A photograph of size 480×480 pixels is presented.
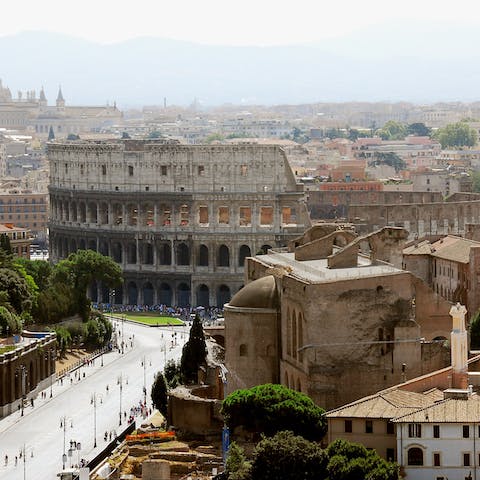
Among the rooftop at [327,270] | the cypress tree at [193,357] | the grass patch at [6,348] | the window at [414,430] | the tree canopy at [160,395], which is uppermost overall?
the rooftop at [327,270]

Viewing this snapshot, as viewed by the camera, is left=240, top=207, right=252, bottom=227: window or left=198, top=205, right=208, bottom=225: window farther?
left=198, top=205, right=208, bottom=225: window

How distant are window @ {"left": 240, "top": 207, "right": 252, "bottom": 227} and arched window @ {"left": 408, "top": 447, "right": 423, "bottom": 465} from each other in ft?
286

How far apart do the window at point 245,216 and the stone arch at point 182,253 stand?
4.96 meters

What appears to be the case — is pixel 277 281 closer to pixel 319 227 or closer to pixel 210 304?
pixel 319 227

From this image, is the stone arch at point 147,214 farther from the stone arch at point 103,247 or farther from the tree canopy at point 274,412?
the tree canopy at point 274,412

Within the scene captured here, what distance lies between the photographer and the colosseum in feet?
490

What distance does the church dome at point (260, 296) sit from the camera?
8044 centimetres

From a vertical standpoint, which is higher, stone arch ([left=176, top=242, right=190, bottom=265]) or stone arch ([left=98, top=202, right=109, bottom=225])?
stone arch ([left=98, top=202, right=109, bottom=225])

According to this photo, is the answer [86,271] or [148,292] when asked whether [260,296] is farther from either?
[148,292]

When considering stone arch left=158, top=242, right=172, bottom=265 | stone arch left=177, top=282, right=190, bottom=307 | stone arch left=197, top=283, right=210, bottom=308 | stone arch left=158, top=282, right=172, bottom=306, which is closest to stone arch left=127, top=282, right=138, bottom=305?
stone arch left=158, top=282, right=172, bottom=306

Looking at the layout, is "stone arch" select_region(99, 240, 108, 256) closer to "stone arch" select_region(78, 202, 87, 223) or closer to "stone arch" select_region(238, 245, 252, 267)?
"stone arch" select_region(78, 202, 87, 223)

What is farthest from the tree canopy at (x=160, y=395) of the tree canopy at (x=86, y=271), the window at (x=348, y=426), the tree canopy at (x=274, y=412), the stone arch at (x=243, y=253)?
the stone arch at (x=243, y=253)

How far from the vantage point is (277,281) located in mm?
80375

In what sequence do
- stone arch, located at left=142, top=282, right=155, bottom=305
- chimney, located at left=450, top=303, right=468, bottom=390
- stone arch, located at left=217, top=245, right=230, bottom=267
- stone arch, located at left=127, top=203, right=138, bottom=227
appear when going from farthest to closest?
stone arch, located at left=127, top=203, right=138, bottom=227, stone arch, located at left=217, top=245, right=230, bottom=267, stone arch, located at left=142, top=282, right=155, bottom=305, chimney, located at left=450, top=303, right=468, bottom=390
